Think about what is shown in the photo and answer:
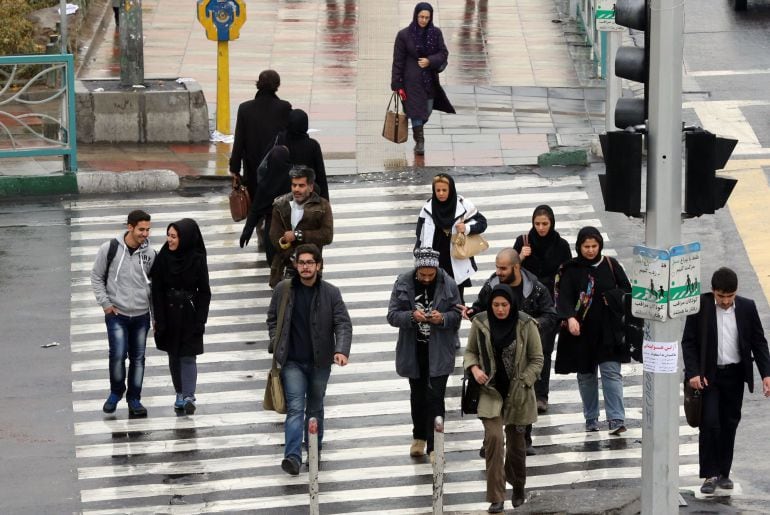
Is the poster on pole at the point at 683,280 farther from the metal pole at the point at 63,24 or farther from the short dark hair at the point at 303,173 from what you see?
the metal pole at the point at 63,24

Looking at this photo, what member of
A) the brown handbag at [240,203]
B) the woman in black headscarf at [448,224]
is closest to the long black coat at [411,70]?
the brown handbag at [240,203]

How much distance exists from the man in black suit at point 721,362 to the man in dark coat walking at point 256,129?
6.27 meters

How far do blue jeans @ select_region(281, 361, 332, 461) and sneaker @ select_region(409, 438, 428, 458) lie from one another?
79 centimetres

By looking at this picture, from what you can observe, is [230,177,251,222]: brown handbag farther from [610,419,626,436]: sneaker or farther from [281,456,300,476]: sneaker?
[610,419,626,436]: sneaker

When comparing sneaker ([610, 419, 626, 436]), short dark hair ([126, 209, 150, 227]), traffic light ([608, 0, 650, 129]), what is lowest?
sneaker ([610, 419, 626, 436])

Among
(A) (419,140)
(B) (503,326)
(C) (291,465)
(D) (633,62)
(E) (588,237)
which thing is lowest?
(C) (291,465)

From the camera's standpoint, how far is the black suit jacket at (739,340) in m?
12.1

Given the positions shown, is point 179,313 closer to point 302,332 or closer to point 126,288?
point 126,288

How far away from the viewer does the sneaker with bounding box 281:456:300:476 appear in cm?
1282

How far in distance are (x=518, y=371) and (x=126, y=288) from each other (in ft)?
12.0

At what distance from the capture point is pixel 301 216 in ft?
49.3

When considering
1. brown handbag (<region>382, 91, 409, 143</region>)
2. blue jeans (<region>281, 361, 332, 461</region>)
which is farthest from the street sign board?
blue jeans (<region>281, 361, 332, 461</region>)

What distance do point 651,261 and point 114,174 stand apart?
35.3 ft

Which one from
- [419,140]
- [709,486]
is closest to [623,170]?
[709,486]
